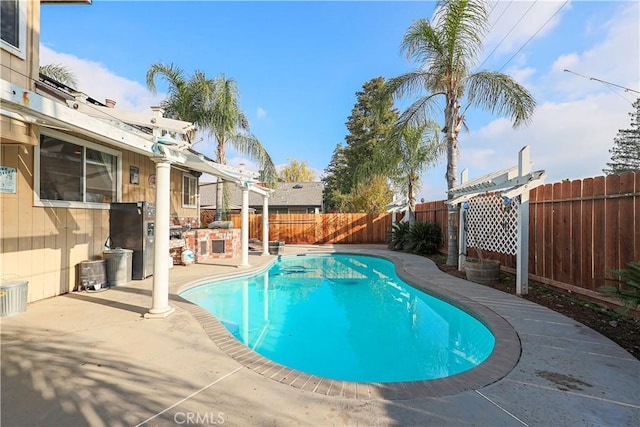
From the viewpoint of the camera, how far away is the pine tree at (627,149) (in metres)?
29.4

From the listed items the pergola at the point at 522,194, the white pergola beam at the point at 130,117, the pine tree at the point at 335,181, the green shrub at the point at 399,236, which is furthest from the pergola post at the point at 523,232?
the pine tree at the point at 335,181

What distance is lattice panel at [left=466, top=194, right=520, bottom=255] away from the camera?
7133 mm

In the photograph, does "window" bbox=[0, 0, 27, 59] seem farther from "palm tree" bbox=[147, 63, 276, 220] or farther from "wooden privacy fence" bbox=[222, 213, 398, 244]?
"wooden privacy fence" bbox=[222, 213, 398, 244]

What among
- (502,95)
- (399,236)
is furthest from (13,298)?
(399,236)

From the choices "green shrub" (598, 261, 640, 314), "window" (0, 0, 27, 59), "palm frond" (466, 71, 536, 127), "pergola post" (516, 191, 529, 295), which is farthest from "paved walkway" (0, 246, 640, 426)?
"palm frond" (466, 71, 536, 127)

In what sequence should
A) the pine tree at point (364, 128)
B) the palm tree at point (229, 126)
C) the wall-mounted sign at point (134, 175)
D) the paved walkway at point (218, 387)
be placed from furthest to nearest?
the pine tree at point (364, 128) < the palm tree at point (229, 126) < the wall-mounted sign at point (134, 175) < the paved walkway at point (218, 387)

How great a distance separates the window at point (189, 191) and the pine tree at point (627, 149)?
37.5 meters

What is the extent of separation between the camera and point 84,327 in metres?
4.20

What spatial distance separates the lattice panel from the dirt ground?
934mm

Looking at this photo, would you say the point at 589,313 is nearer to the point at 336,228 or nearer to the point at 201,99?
the point at 201,99

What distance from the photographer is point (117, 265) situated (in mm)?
6684

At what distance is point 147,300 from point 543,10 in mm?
11344

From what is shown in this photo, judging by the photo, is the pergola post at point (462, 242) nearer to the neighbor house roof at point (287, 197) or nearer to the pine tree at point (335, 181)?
the neighbor house roof at point (287, 197)

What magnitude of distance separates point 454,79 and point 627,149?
34450 mm
